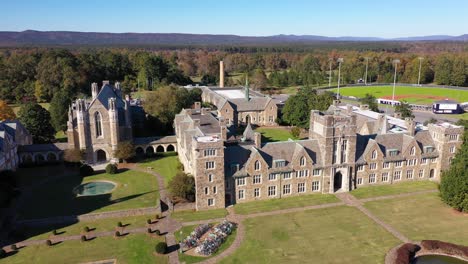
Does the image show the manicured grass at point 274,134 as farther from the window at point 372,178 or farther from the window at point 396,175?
the window at point 396,175

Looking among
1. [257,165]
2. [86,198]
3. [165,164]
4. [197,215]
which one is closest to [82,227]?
[86,198]

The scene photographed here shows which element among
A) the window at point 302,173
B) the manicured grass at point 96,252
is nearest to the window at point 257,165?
the window at point 302,173

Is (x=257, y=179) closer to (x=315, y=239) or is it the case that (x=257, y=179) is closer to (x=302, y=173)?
(x=302, y=173)

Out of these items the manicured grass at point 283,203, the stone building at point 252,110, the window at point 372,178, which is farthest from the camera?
the stone building at point 252,110

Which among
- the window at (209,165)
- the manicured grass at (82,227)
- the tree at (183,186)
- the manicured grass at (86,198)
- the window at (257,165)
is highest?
the window at (209,165)

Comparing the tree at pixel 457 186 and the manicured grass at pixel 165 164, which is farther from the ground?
the tree at pixel 457 186

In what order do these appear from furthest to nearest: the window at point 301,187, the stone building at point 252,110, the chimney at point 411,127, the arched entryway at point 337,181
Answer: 1. the stone building at point 252,110
2. the chimney at point 411,127
3. the arched entryway at point 337,181
4. the window at point 301,187

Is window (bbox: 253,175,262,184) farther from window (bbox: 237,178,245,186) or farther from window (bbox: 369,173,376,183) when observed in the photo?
window (bbox: 369,173,376,183)
